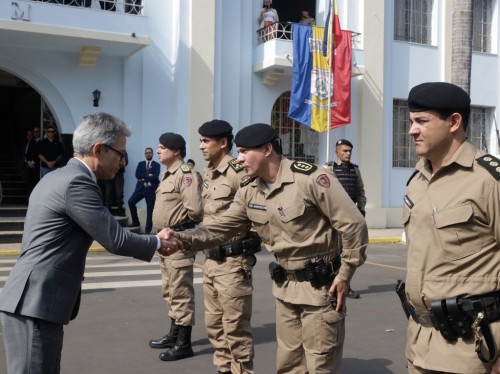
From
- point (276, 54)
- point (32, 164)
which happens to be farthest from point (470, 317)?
point (32, 164)

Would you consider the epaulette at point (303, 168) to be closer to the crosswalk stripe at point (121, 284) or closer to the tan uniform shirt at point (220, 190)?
the tan uniform shirt at point (220, 190)

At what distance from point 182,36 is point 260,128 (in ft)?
38.3

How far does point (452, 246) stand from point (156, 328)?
14.3 ft

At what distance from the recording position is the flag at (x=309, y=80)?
15148mm

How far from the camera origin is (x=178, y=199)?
5.83 meters

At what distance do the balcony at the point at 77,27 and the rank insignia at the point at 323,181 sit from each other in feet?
35.2

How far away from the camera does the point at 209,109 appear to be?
1511 centimetres

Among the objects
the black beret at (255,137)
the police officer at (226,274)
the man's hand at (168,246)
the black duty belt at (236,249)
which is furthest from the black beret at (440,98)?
the black duty belt at (236,249)

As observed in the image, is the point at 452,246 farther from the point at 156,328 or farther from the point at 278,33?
the point at 278,33

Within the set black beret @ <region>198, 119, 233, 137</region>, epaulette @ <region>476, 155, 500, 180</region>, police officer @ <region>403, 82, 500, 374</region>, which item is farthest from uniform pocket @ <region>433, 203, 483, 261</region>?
black beret @ <region>198, 119, 233, 137</region>

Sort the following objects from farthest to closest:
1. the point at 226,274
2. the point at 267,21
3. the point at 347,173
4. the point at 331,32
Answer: the point at 267,21 < the point at 331,32 < the point at 347,173 < the point at 226,274

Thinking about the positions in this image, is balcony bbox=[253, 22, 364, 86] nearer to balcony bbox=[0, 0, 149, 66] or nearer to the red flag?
the red flag

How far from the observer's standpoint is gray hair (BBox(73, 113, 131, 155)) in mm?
3188

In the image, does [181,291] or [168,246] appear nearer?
[168,246]
